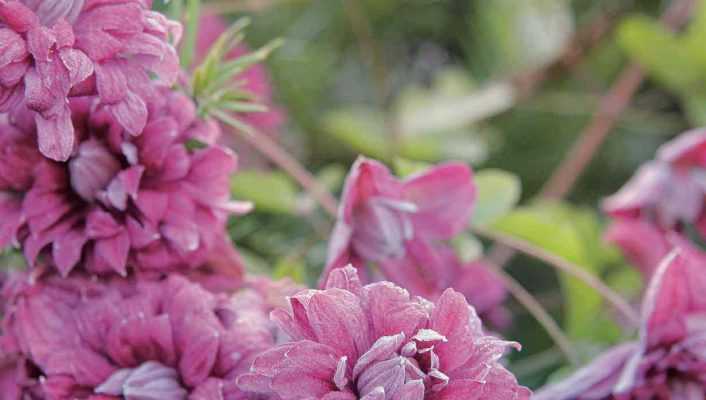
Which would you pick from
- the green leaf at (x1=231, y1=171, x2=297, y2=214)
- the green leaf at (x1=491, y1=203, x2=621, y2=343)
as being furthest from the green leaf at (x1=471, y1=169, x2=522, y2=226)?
the green leaf at (x1=231, y1=171, x2=297, y2=214)

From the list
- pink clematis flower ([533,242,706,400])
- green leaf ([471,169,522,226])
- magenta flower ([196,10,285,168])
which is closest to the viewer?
pink clematis flower ([533,242,706,400])

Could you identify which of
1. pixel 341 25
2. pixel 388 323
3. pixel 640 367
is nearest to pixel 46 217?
pixel 388 323

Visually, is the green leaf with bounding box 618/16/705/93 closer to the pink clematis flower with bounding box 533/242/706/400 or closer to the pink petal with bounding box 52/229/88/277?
the pink clematis flower with bounding box 533/242/706/400

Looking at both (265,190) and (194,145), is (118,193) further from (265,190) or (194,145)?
(265,190)

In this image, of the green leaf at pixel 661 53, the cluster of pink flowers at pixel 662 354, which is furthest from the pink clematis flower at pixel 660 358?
the green leaf at pixel 661 53

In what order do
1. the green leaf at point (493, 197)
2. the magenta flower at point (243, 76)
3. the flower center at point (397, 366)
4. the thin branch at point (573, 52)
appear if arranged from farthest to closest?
1. the thin branch at point (573, 52)
2. the magenta flower at point (243, 76)
3. the green leaf at point (493, 197)
4. the flower center at point (397, 366)

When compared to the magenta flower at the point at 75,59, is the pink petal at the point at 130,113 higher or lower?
lower

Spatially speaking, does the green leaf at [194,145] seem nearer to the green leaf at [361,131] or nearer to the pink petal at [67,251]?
the pink petal at [67,251]

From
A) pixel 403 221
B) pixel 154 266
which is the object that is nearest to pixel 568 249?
pixel 403 221
